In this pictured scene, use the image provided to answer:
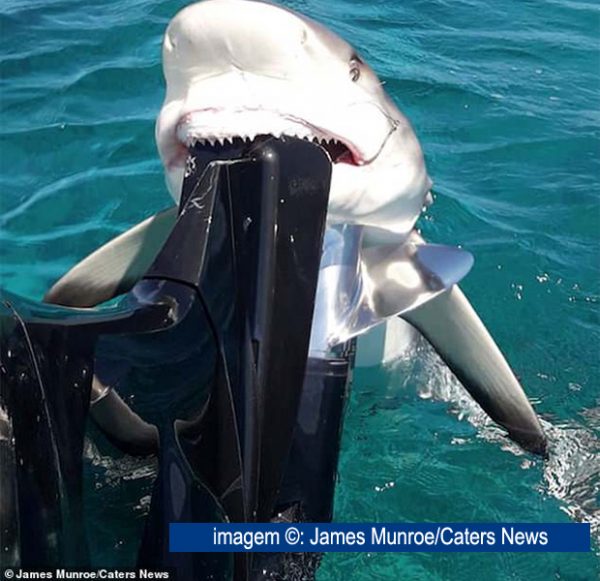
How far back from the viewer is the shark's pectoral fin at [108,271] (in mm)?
2504

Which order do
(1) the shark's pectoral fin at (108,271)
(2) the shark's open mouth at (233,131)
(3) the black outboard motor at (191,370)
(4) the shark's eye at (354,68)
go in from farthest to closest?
(1) the shark's pectoral fin at (108,271) → (4) the shark's eye at (354,68) → (2) the shark's open mouth at (233,131) → (3) the black outboard motor at (191,370)

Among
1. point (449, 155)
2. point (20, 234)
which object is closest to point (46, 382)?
point (20, 234)

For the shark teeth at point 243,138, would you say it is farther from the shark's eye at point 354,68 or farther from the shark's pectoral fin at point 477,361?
the shark's pectoral fin at point 477,361

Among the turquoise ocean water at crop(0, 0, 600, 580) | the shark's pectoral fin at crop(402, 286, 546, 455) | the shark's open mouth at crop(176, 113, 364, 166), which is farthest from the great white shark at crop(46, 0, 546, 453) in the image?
the turquoise ocean water at crop(0, 0, 600, 580)

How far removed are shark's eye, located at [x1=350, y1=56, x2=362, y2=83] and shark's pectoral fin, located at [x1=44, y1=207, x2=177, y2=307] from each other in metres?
0.77

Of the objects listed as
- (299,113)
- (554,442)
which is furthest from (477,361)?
(299,113)

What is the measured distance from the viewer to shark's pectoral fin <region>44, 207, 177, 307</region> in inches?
98.6

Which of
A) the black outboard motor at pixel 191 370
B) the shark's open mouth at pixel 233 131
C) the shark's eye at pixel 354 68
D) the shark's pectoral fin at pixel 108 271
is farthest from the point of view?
the shark's pectoral fin at pixel 108 271

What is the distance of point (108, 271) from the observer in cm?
257

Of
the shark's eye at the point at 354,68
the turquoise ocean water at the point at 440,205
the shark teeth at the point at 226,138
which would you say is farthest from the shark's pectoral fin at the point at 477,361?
the shark teeth at the point at 226,138

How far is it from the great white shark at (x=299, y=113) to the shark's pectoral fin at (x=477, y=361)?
263 mm

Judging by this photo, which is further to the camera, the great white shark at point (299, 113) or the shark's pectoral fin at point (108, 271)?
the shark's pectoral fin at point (108, 271)

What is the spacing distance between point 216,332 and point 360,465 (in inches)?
63.3

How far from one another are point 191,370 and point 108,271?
1274 millimetres
